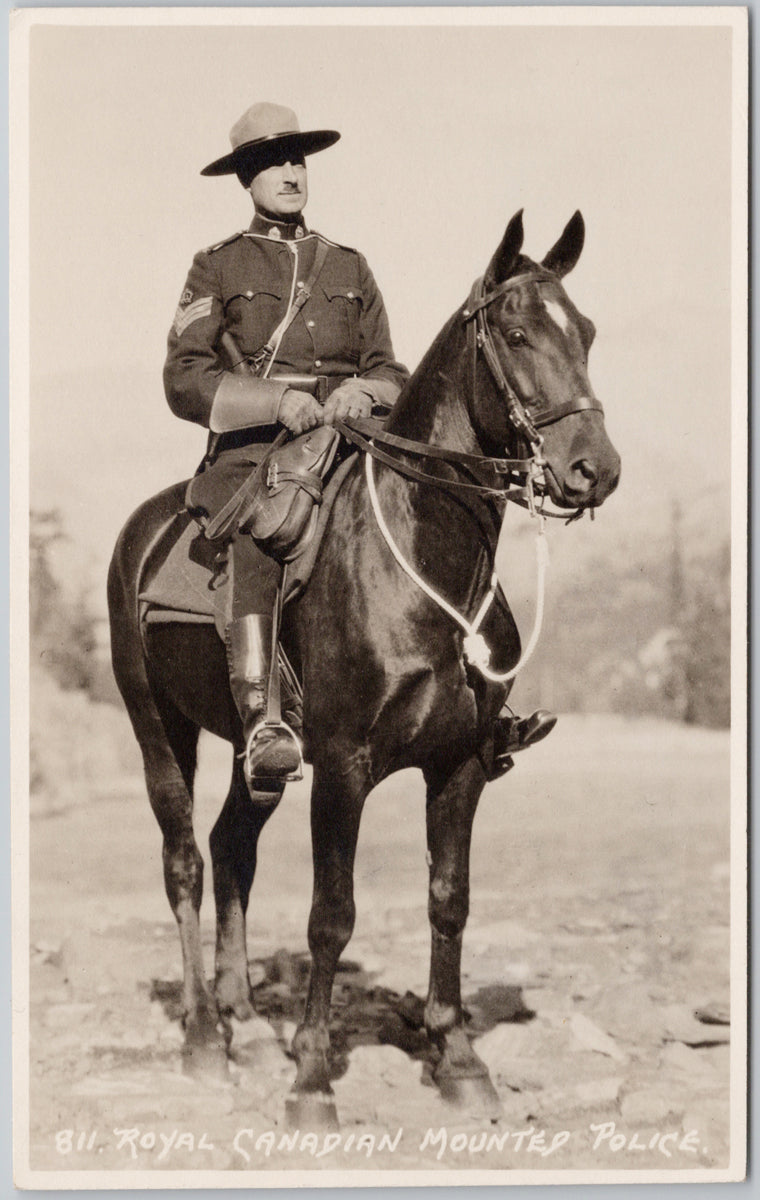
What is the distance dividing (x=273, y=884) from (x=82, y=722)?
3.46ft

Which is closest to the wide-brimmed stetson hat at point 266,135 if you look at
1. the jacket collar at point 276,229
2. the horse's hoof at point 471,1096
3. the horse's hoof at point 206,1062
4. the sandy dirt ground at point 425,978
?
the jacket collar at point 276,229

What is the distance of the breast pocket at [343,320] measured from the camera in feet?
20.7

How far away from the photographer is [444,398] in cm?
579

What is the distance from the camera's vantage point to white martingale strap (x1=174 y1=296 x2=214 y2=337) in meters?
6.31

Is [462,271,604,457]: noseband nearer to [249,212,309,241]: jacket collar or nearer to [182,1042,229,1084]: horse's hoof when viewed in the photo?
[249,212,309,241]: jacket collar

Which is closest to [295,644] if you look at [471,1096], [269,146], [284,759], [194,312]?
[284,759]

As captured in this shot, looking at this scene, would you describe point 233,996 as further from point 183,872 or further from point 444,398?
point 444,398

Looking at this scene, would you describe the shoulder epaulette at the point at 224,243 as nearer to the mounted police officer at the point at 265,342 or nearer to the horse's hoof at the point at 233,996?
the mounted police officer at the point at 265,342

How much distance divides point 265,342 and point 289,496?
0.75 m

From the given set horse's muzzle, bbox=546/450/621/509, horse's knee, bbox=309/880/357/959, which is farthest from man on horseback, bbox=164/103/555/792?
horse's muzzle, bbox=546/450/621/509

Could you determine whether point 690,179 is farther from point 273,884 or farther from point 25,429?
point 273,884

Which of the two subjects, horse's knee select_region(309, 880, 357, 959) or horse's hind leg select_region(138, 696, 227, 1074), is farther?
horse's hind leg select_region(138, 696, 227, 1074)

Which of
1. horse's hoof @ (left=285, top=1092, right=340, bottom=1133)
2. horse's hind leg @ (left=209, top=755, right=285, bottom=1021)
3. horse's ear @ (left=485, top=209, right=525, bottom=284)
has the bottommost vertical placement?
horse's hoof @ (left=285, top=1092, right=340, bottom=1133)

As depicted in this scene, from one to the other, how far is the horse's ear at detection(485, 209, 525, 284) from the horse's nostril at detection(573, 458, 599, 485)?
73 cm
